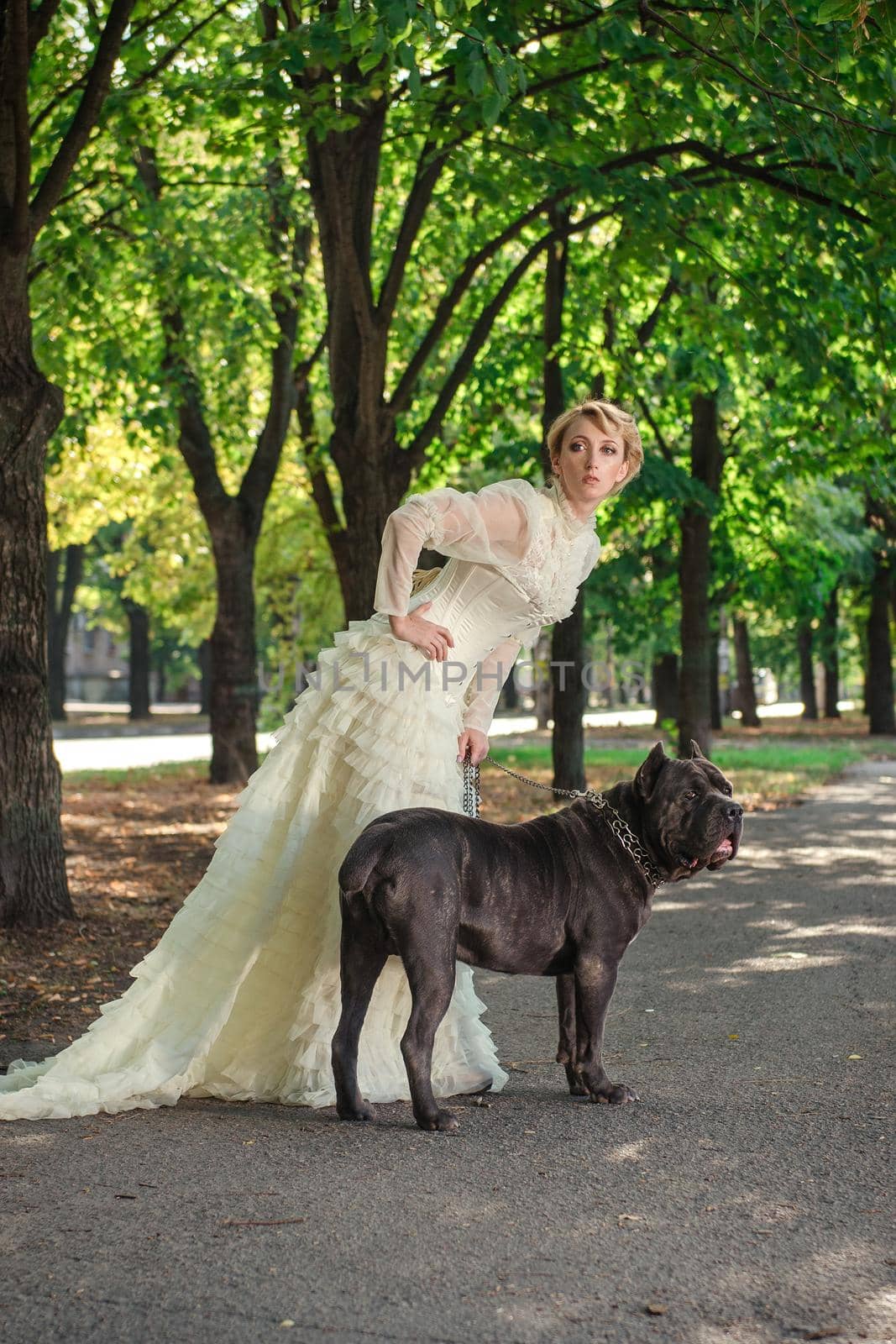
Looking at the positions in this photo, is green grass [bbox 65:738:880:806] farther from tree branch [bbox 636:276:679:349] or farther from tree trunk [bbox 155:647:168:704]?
tree trunk [bbox 155:647:168:704]

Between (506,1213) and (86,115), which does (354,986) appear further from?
(86,115)

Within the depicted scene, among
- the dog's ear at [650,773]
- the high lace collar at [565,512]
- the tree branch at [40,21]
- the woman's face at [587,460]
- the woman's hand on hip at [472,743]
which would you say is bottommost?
the dog's ear at [650,773]

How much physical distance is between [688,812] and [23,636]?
4.75m

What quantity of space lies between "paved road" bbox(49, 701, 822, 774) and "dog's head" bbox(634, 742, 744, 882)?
16.4m

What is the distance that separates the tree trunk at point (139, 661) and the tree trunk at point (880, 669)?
23.9m

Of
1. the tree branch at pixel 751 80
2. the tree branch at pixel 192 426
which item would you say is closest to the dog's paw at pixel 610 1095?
the tree branch at pixel 751 80

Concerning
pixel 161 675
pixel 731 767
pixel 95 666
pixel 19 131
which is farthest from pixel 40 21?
pixel 95 666

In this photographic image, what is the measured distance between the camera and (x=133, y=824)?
14594 millimetres

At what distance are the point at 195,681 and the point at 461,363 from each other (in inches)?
2955

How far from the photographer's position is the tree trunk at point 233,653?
17.1 meters

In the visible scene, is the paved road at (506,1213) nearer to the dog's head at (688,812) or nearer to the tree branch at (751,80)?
the dog's head at (688,812)

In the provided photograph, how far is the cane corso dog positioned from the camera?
14.1ft

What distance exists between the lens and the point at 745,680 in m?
37.3

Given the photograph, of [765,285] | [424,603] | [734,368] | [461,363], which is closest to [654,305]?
[734,368]
